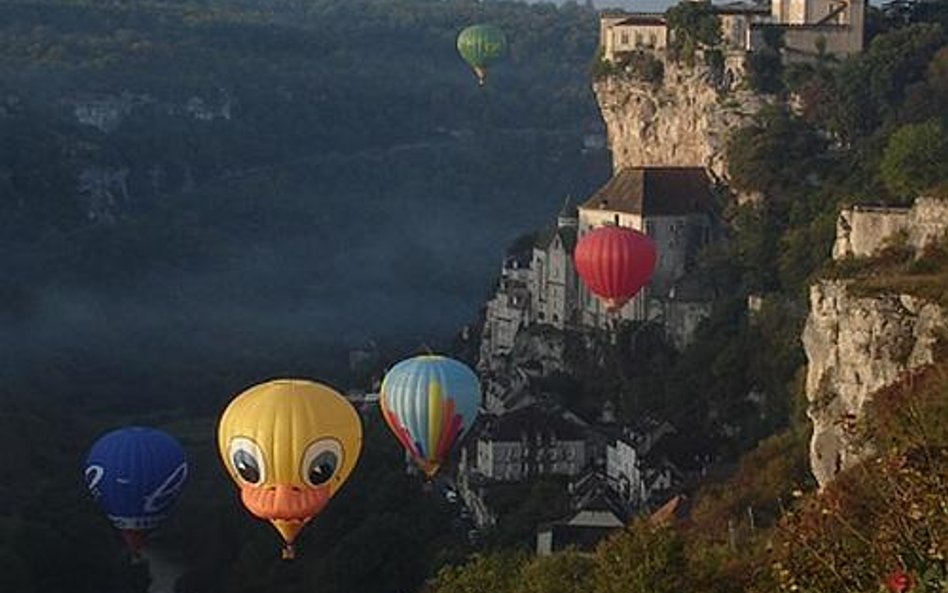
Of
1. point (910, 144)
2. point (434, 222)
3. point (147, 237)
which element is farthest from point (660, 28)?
point (434, 222)

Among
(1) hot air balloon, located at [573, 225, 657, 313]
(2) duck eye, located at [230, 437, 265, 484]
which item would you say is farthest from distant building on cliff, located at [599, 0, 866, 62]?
(2) duck eye, located at [230, 437, 265, 484]

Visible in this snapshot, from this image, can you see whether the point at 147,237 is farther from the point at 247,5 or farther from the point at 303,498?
the point at 247,5

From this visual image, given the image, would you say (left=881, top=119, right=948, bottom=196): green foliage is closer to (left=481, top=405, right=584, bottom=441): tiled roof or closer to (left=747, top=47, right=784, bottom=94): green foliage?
(left=747, top=47, right=784, bottom=94): green foliage

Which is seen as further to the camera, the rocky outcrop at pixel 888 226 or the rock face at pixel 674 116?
the rock face at pixel 674 116

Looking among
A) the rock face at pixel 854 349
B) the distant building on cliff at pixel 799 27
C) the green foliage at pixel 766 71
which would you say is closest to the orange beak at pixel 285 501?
the rock face at pixel 854 349

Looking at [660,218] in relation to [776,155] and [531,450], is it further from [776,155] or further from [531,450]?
[531,450]

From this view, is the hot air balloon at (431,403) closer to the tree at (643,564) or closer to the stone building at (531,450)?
the stone building at (531,450)
